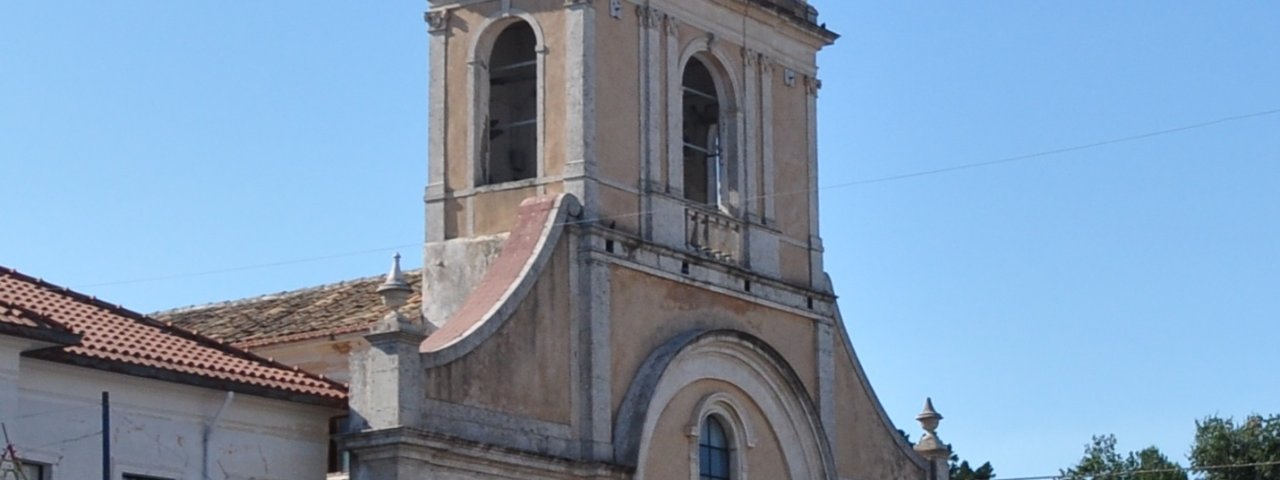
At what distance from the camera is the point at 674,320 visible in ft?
119

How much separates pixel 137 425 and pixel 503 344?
5116 mm

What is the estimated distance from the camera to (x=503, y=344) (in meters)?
33.2

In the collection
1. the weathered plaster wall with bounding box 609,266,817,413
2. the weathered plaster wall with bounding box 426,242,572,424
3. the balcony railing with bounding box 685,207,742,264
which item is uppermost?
the balcony railing with bounding box 685,207,742,264

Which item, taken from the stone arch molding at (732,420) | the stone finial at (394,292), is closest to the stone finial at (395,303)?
the stone finial at (394,292)

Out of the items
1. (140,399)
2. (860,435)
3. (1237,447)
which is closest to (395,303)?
(140,399)

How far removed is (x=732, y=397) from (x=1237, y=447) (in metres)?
32.3

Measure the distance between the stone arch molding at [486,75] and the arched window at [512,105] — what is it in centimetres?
28

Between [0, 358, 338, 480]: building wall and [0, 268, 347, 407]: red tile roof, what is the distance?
21 cm

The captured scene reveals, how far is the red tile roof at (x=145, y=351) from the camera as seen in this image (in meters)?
Answer: 29.1

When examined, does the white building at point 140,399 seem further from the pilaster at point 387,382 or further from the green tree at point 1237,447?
the green tree at point 1237,447

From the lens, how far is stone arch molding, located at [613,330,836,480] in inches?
1377

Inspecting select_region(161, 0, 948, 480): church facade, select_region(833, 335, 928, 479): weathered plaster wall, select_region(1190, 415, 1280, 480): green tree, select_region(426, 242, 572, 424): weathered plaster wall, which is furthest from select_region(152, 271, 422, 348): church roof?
select_region(1190, 415, 1280, 480): green tree

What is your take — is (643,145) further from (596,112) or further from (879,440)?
(879,440)

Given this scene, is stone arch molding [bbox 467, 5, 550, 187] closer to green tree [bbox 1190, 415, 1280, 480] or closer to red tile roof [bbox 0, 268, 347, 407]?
red tile roof [bbox 0, 268, 347, 407]
